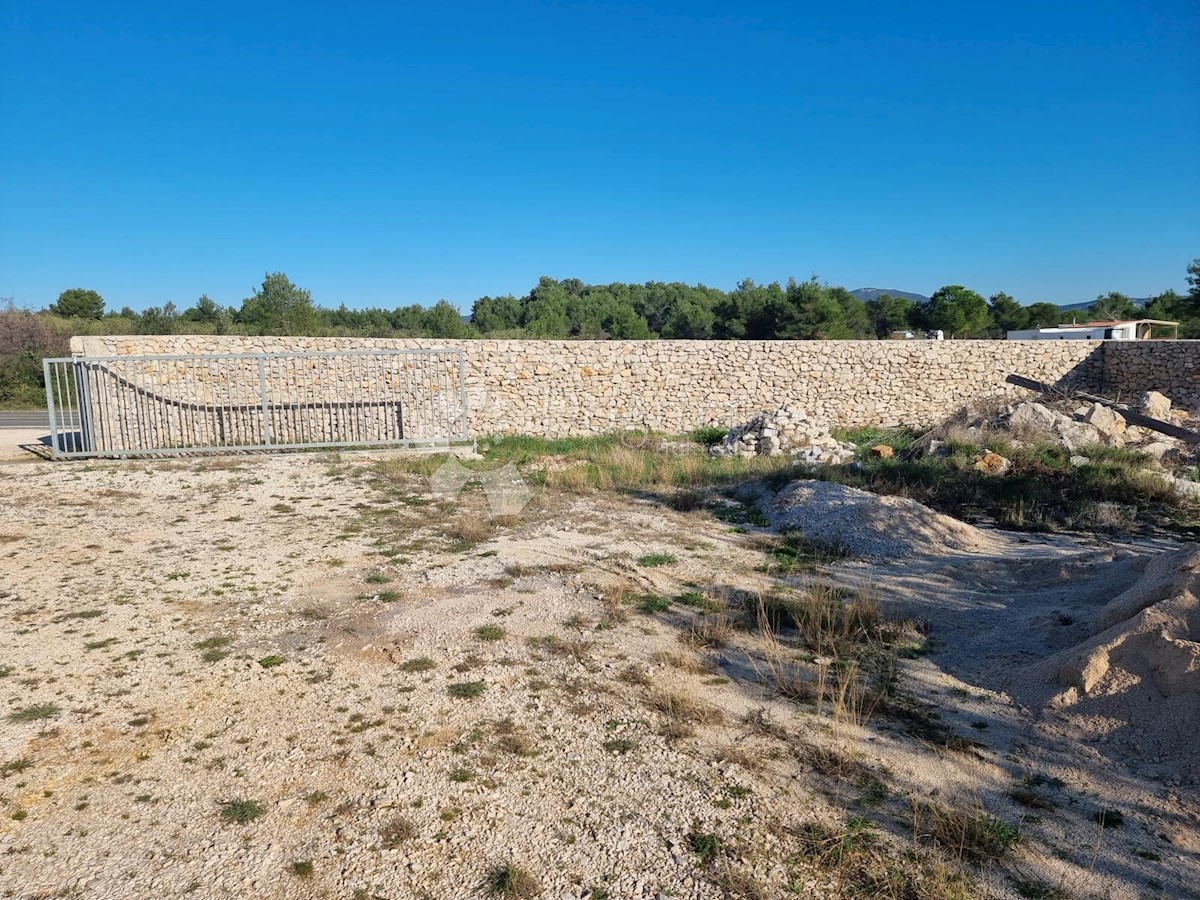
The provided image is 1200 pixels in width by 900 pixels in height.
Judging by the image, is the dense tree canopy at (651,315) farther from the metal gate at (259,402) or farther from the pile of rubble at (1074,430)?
the pile of rubble at (1074,430)

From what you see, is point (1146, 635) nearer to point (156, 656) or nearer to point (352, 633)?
point (352, 633)

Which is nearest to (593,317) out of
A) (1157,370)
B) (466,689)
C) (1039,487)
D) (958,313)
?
Result: (958,313)

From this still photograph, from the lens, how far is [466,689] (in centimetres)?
468

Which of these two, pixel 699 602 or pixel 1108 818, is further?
pixel 699 602

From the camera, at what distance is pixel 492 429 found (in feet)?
56.7

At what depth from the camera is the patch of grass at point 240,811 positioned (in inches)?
133

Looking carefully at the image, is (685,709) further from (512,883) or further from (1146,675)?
(1146,675)

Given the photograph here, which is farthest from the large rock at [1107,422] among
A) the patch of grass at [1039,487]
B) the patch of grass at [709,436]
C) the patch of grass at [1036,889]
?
the patch of grass at [1036,889]

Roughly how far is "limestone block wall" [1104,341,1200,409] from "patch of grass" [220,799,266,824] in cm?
2245

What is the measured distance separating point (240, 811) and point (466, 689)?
153 centimetres

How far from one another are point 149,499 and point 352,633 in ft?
21.3

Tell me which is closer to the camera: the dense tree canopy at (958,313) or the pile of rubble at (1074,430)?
the pile of rubble at (1074,430)

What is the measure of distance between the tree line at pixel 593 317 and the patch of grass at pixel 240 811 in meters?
19.9

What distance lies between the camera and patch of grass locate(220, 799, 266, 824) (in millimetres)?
3381
